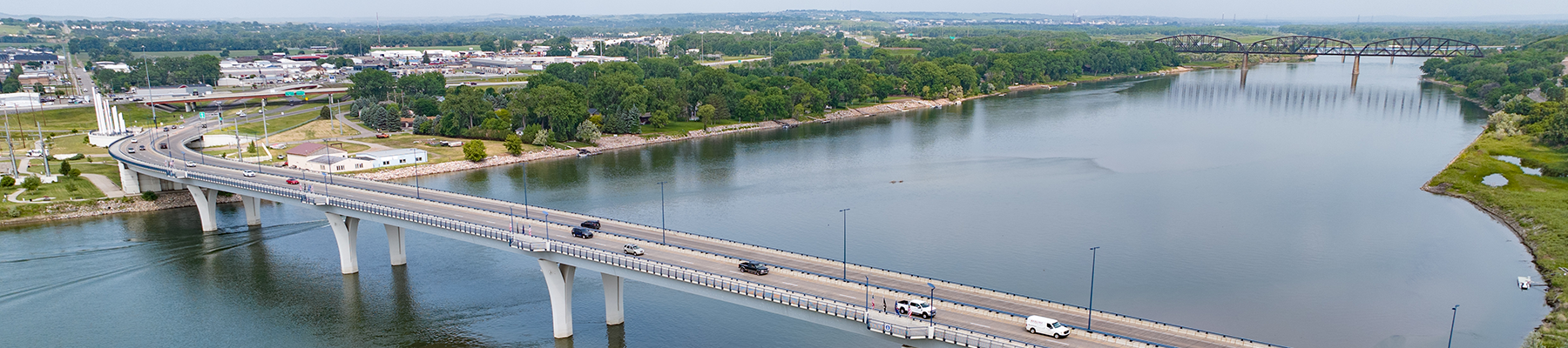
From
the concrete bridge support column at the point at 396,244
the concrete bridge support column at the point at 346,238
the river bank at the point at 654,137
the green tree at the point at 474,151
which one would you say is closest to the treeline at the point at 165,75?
the green tree at the point at 474,151

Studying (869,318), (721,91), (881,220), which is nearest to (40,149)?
(721,91)

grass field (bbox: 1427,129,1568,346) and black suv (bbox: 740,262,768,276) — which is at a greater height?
black suv (bbox: 740,262,768,276)

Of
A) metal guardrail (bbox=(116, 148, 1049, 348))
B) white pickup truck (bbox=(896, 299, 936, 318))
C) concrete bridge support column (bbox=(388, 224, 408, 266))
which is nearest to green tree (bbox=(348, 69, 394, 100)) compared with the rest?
concrete bridge support column (bbox=(388, 224, 408, 266))

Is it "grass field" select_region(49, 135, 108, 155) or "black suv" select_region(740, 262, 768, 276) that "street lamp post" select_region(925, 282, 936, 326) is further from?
"grass field" select_region(49, 135, 108, 155)

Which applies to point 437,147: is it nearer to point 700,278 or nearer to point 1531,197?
point 700,278

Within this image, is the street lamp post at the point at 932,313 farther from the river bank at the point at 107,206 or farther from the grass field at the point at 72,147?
the grass field at the point at 72,147
